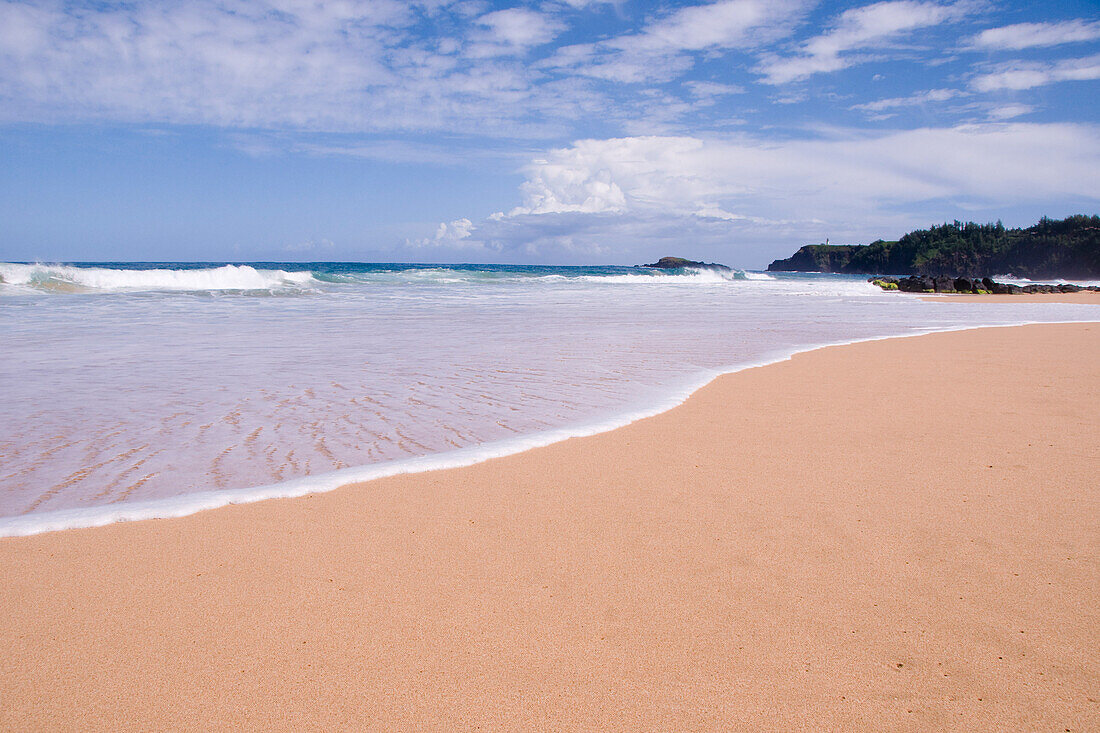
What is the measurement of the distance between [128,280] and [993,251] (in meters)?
94.5

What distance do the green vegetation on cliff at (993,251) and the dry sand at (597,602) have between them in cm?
8722

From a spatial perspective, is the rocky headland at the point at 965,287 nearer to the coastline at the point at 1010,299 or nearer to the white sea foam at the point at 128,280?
the coastline at the point at 1010,299

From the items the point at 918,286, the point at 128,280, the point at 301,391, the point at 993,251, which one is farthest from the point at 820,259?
the point at 301,391

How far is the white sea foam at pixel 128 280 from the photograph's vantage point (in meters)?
24.9

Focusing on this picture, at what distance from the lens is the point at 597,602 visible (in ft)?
7.63

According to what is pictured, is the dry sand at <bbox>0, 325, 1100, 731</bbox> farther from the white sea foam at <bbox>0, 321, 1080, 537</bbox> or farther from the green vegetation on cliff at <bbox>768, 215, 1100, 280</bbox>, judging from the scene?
the green vegetation on cliff at <bbox>768, 215, 1100, 280</bbox>

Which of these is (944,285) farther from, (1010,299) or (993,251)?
(993,251)

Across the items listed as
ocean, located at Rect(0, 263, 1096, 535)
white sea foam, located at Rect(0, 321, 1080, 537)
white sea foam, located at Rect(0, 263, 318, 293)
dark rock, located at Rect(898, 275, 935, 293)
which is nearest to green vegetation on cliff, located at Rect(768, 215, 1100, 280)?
dark rock, located at Rect(898, 275, 935, 293)

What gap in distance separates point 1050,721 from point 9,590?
345 centimetres

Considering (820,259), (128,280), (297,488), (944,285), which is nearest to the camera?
(297,488)

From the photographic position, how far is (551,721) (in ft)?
5.80

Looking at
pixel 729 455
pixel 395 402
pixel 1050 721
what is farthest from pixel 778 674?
pixel 395 402

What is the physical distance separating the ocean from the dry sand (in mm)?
600

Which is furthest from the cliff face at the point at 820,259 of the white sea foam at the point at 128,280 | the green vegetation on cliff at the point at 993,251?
the white sea foam at the point at 128,280
